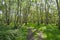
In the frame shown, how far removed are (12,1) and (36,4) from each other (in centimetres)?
1092

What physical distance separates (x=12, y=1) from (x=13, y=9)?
600 centimetres

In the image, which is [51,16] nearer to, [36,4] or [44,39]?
[36,4]

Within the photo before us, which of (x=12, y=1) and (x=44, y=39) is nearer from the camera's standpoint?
(x=44, y=39)

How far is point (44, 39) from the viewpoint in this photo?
12.8 m

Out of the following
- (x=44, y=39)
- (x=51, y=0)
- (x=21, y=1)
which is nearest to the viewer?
(x=44, y=39)

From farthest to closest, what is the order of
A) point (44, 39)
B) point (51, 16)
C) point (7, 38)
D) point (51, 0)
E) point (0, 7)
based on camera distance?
point (51, 16), point (51, 0), point (0, 7), point (44, 39), point (7, 38)

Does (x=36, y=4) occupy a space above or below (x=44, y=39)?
above

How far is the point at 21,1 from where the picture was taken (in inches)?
1393

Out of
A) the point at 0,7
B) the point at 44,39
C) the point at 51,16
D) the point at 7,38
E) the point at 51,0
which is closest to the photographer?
the point at 7,38

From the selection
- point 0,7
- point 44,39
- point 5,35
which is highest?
point 0,7

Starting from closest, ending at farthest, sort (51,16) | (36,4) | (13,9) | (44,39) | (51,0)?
(44,39), (51,0), (13,9), (36,4), (51,16)

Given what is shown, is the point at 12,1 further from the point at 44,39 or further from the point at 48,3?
the point at 44,39

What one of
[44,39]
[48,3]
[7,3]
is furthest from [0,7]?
[44,39]

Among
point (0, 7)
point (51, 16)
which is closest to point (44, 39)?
point (0, 7)
